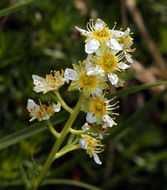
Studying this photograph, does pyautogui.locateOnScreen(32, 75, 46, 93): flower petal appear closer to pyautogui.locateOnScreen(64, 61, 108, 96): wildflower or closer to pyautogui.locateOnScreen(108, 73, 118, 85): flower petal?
pyautogui.locateOnScreen(64, 61, 108, 96): wildflower

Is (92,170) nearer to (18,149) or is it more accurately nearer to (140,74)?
(18,149)

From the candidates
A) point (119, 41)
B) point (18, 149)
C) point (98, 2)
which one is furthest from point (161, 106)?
point (119, 41)

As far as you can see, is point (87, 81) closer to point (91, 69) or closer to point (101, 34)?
point (91, 69)

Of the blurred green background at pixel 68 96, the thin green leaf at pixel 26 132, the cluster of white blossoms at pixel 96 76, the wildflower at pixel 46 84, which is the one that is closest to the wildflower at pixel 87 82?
the cluster of white blossoms at pixel 96 76

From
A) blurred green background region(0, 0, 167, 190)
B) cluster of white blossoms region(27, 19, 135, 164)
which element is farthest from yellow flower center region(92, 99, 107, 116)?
blurred green background region(0, 0, 167, 190)

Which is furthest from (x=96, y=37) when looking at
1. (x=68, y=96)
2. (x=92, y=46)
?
(x=68, y=96)

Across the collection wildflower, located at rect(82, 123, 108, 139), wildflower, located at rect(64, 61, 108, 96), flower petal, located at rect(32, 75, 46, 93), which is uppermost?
flower petal, located at rect(32, 75, 46, 93)
